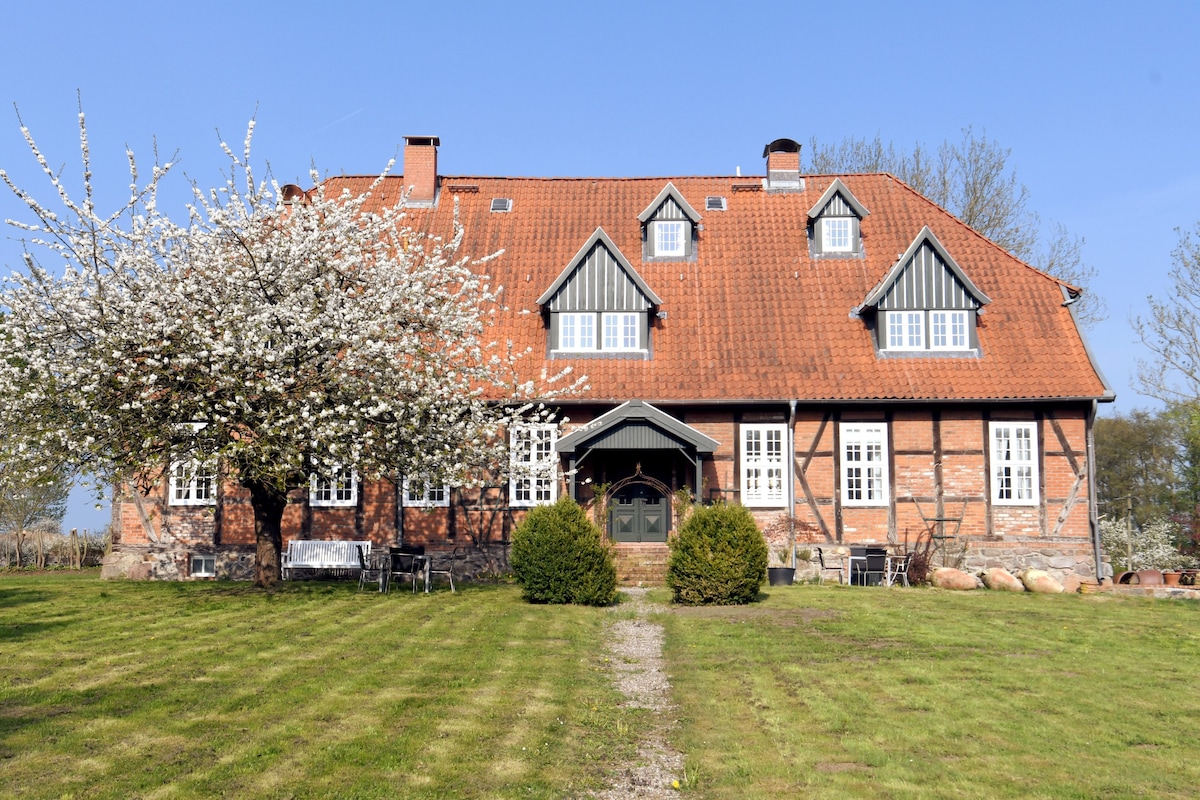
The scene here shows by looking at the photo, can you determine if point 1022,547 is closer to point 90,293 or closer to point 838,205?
point 838,205

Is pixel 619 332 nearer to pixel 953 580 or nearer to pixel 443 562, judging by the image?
pixel 443 562

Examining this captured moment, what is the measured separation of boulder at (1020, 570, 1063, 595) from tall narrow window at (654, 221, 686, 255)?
11482 millimetres

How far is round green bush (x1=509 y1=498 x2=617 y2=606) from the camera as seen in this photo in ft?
59.3

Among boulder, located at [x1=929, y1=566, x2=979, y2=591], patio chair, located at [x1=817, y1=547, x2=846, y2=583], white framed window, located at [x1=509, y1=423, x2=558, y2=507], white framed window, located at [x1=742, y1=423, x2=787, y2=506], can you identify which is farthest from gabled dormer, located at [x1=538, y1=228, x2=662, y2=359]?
boulder, located at [x1=929, y1=566, x2=979, y2=591]

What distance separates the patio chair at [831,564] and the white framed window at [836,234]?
802 centimetres

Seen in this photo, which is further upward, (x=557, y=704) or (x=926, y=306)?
(x=926, y=306)

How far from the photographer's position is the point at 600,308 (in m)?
24.2

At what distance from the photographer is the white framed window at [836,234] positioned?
2628 centimetres

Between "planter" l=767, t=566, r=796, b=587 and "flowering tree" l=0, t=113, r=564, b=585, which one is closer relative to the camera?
"flowering tree" l=0, t=113, r=564, b=585

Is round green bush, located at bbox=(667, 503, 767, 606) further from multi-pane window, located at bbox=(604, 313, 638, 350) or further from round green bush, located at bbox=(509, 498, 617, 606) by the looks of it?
multi-pane window, located at bbox=(604, 313, 638, 350)

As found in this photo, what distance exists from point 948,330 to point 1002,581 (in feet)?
19.9

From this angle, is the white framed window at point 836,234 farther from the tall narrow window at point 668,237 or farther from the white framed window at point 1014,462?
the white framed window at point 1014,462

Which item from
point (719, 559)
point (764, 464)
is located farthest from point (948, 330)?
point (719, 559)

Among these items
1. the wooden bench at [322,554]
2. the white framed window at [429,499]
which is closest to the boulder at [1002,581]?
the white framed window at [429,499]
